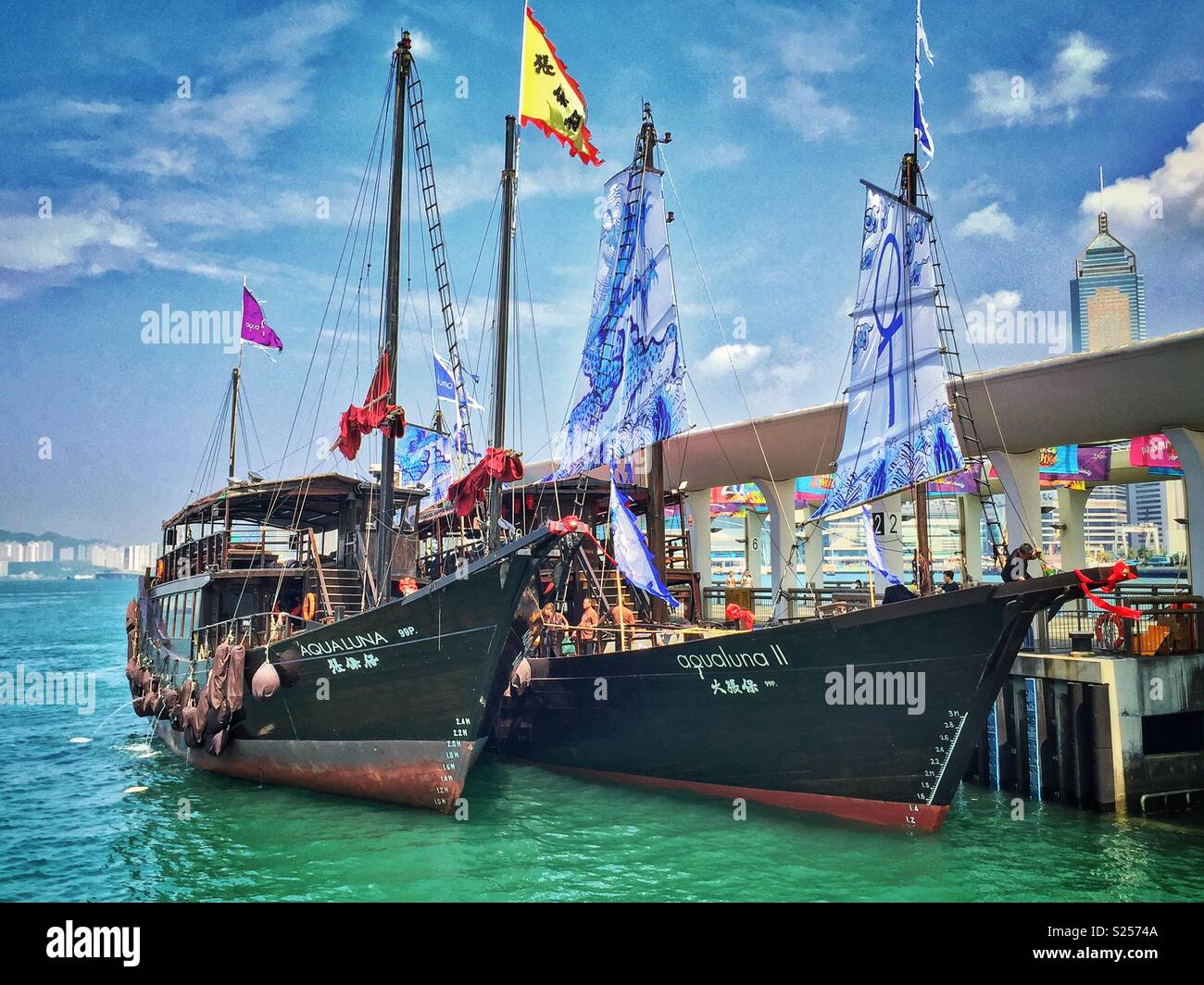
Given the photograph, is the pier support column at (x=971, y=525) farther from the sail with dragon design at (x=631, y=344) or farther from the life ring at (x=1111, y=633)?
the sail with dragon design at (x=631, y=344)

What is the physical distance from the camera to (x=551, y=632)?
808 inches

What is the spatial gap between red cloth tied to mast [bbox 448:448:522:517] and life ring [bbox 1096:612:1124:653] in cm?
1151

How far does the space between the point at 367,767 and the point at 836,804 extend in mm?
7934

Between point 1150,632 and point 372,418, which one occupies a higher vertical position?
point 372,418

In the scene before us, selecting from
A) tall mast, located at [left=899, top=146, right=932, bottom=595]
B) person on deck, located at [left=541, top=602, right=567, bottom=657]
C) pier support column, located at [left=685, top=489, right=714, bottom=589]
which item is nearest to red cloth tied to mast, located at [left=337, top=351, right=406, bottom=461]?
person on deck, located at [left=541, top=602, right=567, bottom=657]

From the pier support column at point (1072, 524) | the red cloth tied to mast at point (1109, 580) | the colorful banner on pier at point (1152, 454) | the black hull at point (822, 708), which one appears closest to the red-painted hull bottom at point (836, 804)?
the black hull at point (822, 708)

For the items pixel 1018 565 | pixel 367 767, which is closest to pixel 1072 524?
pixel 1018 565

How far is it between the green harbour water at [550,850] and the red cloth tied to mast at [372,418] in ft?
21.5

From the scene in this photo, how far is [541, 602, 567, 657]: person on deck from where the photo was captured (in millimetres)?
20141

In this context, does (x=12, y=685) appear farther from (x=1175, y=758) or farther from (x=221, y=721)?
(x=1175, y=758)

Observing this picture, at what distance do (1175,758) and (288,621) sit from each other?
17171 mm

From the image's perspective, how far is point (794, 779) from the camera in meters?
15.5

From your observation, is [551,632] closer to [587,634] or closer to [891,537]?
[587,634]
